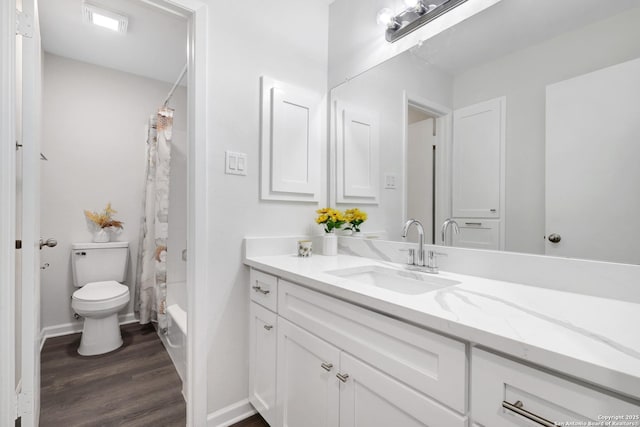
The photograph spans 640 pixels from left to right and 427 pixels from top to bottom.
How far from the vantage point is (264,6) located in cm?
160

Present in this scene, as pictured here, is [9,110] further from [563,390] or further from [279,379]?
[563,390]

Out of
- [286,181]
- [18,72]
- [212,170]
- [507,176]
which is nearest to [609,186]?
[507,176]

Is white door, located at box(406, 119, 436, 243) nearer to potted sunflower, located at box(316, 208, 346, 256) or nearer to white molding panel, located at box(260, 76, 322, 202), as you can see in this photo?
potted sunflower, located at box(316, 208, 346, 256)

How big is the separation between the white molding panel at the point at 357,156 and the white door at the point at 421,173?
24 centimetres

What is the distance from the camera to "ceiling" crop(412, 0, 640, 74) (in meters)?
0.91

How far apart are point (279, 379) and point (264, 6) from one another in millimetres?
1905

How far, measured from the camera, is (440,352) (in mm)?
656

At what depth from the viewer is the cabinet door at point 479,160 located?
1112 millimetres

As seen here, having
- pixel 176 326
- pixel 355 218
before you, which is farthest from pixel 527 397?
pixel 176 326

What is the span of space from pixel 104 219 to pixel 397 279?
2.68 m

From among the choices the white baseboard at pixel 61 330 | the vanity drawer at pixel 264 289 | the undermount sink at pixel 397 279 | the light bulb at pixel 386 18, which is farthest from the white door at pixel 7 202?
the white baseboard at pixel 61 330

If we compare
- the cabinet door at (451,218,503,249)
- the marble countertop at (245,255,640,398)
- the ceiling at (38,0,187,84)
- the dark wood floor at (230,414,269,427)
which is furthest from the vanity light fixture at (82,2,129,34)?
the dark wood floor at (230,414,269,427)

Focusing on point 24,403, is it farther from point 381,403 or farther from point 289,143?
point 289,143

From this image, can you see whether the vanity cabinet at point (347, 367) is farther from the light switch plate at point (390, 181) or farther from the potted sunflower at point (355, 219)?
the light switch plate at point (390, 181)
